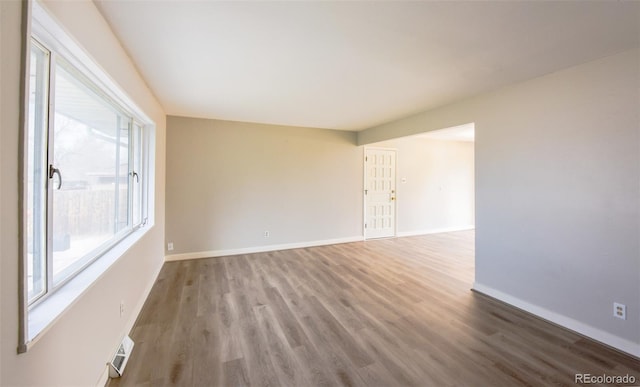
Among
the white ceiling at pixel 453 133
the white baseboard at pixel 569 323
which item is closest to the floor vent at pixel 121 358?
the white baseboard at pixel 569 323

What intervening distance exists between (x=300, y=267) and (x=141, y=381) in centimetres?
249

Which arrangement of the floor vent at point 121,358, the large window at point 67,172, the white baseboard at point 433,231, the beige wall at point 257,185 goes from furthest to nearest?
1. the white baseboard at point 433,231
2. the beige wall at point 257,185
3. the floor vent at point 121,358
4. the large window at point 67,172

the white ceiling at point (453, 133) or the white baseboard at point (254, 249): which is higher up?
the white ceiling at point (453, 133)

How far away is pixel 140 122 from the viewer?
3156 mm

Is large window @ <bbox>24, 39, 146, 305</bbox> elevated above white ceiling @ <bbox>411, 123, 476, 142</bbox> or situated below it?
below

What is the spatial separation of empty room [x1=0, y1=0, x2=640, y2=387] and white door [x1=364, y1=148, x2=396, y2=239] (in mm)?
1935

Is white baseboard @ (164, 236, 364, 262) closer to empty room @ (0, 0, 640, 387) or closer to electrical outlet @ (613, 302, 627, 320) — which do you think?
empty room @ (0, 0, 640, 387)

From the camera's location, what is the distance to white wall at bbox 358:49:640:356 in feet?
6.88

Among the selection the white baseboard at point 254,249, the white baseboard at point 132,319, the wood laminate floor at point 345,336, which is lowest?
the wood laminate floor at point 345,336

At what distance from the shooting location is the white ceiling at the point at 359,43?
1642 millimetres

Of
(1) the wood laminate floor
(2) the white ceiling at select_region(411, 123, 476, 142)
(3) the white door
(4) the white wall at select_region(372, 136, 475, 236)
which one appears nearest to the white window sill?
(1) the wood laminate floor

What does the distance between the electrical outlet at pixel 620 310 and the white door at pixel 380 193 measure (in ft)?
13.1

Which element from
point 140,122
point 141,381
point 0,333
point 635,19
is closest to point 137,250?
point 141,381

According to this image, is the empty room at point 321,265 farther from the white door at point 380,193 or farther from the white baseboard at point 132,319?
Answer: the white door at point 380,193
